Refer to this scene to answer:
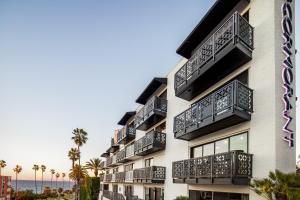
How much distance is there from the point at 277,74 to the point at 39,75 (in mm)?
34827

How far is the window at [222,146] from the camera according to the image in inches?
641

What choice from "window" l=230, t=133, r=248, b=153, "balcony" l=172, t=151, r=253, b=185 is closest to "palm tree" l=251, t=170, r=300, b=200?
"balcony" l=172, t=151, r=253, b=185

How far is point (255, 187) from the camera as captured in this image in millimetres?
12453

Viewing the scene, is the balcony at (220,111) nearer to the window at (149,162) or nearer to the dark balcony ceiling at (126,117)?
the window at (149,162)

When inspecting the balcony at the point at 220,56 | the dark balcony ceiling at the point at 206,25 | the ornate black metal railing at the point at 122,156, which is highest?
the dark balcony ceiling at the point at 206,25

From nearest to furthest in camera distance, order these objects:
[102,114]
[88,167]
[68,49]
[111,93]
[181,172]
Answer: [181,172] → [68,49] → [111,93] → [102,114] → [88,167]

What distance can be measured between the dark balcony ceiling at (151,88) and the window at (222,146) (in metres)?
11.9

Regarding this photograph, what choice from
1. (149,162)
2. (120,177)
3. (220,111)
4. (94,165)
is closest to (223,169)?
(220,111)

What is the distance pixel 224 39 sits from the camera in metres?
15.1

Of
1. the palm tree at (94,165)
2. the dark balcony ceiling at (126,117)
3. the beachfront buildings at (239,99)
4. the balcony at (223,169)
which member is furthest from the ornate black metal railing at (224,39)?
the palm tree at (94,165)

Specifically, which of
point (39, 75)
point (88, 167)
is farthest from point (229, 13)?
point (88, 167)

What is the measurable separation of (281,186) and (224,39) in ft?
23.5

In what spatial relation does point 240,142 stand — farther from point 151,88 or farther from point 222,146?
point 151,88

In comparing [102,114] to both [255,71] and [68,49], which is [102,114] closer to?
[68,49]
